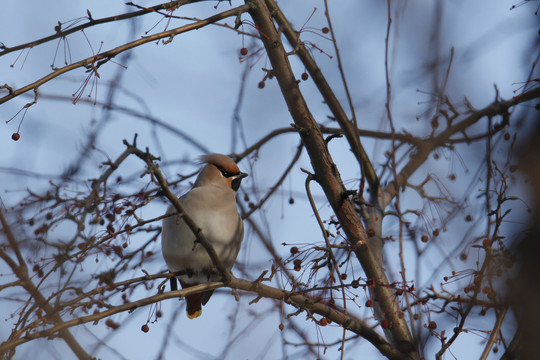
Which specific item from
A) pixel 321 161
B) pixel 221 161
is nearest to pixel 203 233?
pixel 221 161

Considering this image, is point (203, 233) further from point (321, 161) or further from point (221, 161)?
point (321, 161)

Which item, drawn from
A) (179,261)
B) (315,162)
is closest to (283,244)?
(315,162)

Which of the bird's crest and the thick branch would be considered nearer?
the thick branch

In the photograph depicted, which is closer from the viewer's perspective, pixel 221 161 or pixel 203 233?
pixel 203 233

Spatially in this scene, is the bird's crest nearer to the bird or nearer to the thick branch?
the bird

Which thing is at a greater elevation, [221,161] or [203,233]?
[221,161]

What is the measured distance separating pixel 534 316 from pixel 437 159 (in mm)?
3119

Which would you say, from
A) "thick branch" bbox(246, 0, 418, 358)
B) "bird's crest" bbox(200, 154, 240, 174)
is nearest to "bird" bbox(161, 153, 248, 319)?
"bird's crest" bbox(200, 154, 240, 174)

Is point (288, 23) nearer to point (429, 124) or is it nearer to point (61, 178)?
point (429, 124)

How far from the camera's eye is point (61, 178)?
4195mm

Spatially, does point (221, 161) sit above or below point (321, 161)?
above

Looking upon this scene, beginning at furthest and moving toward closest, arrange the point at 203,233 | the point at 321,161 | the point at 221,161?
the point at 221,161
the point at 203,233
the point at 321,161

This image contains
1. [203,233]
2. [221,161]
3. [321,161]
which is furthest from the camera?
[221,161]

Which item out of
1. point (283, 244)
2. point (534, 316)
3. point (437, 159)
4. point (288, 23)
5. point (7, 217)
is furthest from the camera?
point (437, 159)
